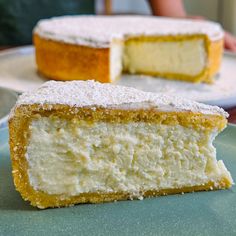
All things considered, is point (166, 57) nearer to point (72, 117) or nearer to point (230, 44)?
point (230, 44)

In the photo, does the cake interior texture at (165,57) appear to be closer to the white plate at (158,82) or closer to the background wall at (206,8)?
Result: the white plate at (158,82)

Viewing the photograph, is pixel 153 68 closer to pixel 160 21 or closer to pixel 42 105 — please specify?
pixel 160 21

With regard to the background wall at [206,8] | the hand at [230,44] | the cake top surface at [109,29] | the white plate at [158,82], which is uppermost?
the cake top surface at [109,29]

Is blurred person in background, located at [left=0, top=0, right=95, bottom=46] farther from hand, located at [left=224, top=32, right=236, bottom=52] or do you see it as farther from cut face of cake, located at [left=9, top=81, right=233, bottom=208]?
cut face of cake, located at [left=9, top=81, right=233, bottom=208]

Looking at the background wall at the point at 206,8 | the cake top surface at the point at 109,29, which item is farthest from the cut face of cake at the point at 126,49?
the background wall at the point at 206,8

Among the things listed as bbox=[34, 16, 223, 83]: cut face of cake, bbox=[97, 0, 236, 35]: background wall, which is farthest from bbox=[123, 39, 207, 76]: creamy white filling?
bbox=[97, 0, 236, 35]: background wall

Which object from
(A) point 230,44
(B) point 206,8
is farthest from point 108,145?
(B) point 206,8
